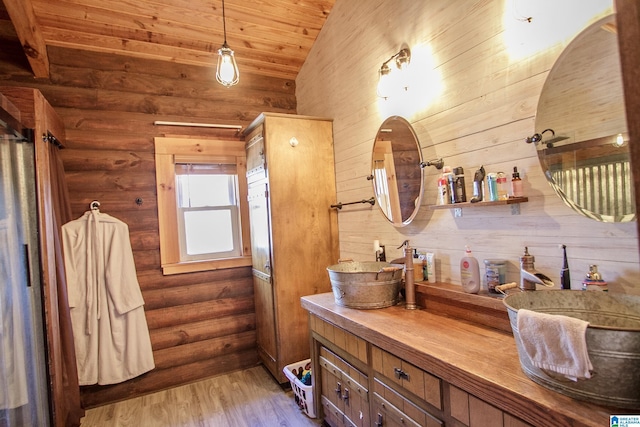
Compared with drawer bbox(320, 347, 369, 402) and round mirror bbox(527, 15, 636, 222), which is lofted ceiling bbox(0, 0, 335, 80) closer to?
round mirror bbox(527, 15, 636, 222)

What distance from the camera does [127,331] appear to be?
9.12 feet

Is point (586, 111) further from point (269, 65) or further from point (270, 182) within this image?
point (269, 65)

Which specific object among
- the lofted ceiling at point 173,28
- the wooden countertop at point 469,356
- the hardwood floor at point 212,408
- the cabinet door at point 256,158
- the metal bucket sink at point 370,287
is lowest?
the hardwood floor at point 212,408

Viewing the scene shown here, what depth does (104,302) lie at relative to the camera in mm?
2705

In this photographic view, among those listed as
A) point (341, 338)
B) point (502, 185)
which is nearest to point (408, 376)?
point (341, 338)

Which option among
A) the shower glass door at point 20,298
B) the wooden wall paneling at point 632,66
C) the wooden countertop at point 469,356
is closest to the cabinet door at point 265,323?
the wooden countertop at point 469,356

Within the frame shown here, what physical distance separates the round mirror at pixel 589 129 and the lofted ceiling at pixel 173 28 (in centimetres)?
222

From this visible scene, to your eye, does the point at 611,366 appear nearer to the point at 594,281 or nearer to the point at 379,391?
the point at 594,281

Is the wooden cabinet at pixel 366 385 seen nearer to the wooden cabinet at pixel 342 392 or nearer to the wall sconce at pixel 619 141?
the wooden cabinet at pixel 342 392

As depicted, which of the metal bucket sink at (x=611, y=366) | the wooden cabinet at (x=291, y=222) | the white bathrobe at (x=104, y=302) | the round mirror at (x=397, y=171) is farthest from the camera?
the wooden cabinet at (x=291, y=222)

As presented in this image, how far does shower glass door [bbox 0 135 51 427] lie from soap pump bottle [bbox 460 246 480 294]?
2.11 m

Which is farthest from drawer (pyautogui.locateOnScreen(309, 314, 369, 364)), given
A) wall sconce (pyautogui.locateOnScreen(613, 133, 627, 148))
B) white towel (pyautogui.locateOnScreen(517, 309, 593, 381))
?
wall sconce (pyautogui.locateOnScreen(613, 133, 627, 148))

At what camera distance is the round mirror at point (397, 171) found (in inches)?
81.1

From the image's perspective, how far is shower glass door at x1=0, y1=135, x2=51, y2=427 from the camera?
5.14 feet
